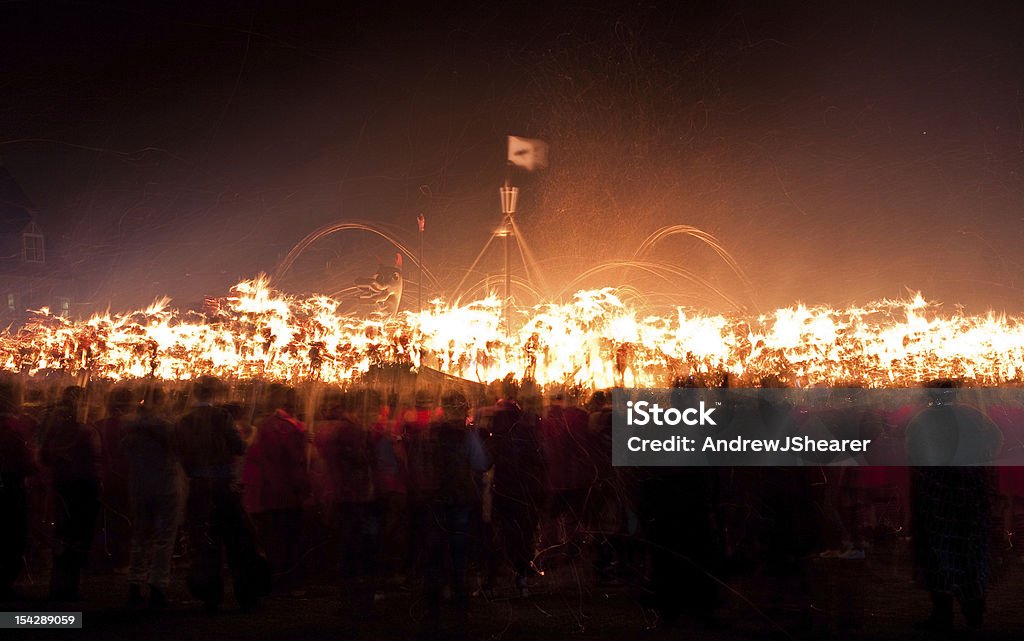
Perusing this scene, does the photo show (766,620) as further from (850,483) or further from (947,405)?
(850,483)

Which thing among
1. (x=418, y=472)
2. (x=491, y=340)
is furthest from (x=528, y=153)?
(x=418, y=472)

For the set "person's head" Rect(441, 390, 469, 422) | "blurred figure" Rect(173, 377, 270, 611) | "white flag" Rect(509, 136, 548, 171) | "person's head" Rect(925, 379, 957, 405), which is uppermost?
"white flag" Rect(509, 136, 548, 171)

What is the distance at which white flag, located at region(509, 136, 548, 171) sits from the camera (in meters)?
12.3

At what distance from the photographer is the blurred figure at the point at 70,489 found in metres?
7.14

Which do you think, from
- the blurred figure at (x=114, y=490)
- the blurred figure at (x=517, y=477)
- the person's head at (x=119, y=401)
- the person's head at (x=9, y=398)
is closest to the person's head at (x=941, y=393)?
the blurred figure at (x=517, y=477)

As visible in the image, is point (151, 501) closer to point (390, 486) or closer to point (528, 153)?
point (390, 486)

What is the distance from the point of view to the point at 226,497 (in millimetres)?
6902

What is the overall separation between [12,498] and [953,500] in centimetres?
641

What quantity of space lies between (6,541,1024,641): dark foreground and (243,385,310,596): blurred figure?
0.32 metres

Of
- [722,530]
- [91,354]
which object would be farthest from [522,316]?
[722,530]

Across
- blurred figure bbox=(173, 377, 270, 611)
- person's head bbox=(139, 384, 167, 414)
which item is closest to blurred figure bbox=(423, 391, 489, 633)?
blurred figure bbox=(173, 377, 270, 611)

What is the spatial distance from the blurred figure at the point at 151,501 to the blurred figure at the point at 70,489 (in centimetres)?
38

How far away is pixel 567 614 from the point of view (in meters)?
6.89

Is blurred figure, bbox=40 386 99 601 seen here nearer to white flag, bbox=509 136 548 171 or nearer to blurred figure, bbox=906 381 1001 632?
blurred figure, bbox=906 381 1001 632
